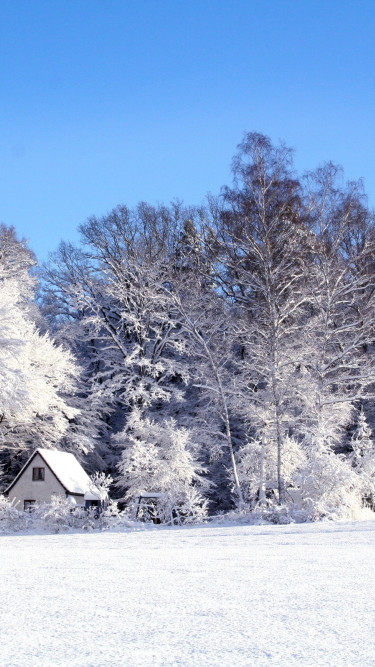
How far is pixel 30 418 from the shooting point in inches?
1110

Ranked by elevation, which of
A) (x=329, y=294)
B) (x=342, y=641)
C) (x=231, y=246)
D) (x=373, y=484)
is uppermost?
(x=231, y=246)

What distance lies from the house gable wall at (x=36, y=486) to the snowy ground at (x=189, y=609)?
19.1 metres

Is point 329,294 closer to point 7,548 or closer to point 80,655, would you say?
point 7,548

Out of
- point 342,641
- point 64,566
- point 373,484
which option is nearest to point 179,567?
point 64,566

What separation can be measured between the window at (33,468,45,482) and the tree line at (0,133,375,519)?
1528 millimetres

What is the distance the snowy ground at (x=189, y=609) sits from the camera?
146 inches

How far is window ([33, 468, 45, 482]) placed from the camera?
28594 millimetres

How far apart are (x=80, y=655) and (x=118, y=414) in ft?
105

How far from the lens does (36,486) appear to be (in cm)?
2884

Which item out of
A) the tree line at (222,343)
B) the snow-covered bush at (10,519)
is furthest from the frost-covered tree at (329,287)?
the snow-covered bush at (10,519)

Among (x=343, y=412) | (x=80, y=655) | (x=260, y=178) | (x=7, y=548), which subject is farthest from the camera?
(x=343, y=412)

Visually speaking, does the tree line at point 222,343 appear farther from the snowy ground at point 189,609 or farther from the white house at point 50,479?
the snowy ground at point 189,609

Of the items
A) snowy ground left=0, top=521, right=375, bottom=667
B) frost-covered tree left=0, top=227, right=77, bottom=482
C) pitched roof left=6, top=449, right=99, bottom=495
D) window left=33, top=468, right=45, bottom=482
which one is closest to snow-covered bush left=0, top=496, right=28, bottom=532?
frost-covered tree left=0, top=227, right=77, bottom=482

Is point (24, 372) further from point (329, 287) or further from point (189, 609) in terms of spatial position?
point (189, 609)
